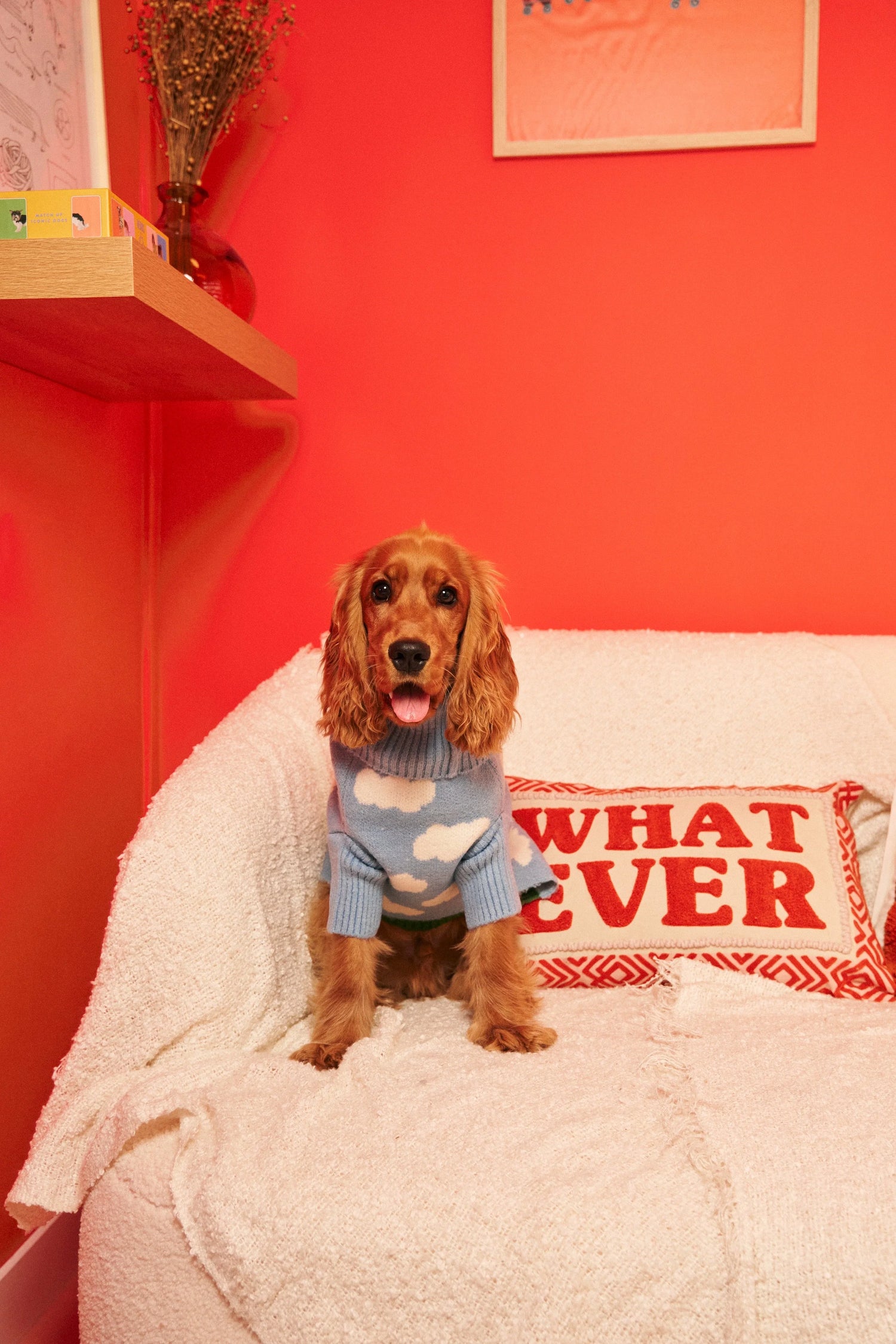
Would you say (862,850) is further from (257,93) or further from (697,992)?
(257,93)

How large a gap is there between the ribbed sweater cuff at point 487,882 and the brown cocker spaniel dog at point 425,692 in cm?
4

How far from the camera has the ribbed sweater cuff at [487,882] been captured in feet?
5.20

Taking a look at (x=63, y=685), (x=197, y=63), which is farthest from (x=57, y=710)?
(x=197, y=63)

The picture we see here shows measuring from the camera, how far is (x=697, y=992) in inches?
64.1

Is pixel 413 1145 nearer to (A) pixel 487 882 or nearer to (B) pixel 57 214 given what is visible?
(A) pixel 487 882

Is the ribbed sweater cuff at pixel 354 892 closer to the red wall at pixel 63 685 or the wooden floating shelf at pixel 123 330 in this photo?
the red wall at pixel 63 685

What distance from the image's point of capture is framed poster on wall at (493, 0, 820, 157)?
214cm

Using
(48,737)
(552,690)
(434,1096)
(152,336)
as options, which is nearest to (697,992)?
(434,1096)

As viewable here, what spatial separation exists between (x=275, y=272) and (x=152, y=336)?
85cm

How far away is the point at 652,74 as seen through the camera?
217 centimetres

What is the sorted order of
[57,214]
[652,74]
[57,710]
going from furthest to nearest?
[652,74]
[57,710]
[57,214]

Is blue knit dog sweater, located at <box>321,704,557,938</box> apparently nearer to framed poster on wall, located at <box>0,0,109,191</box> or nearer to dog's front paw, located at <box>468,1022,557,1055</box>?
dog's front paw, located at <box>468,1022,557,1055</box>

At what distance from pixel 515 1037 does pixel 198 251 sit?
164cm

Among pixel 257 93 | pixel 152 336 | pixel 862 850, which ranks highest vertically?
pixel 257 93
